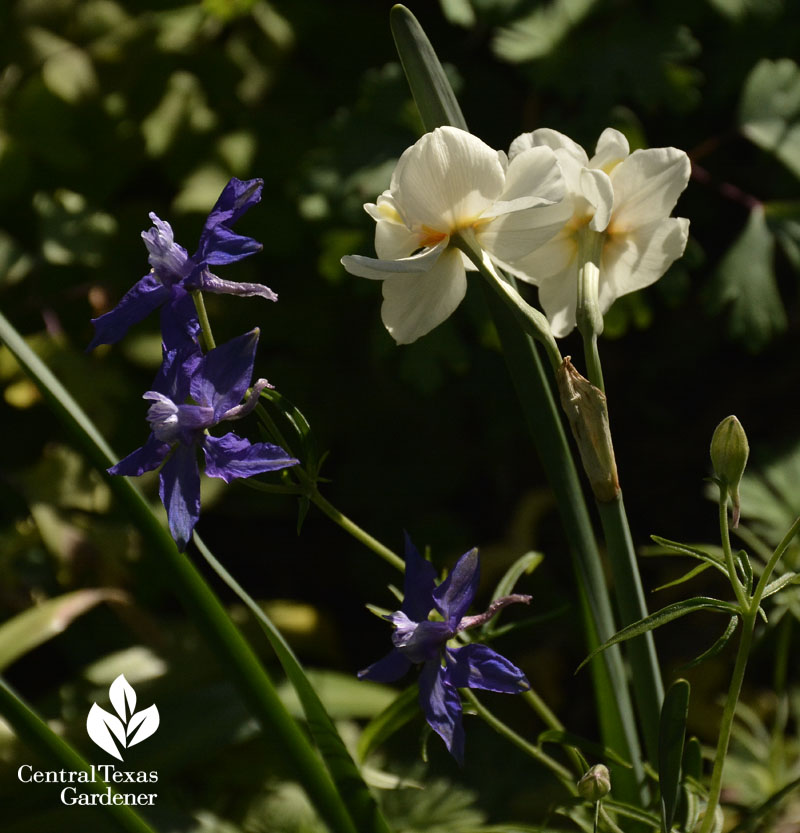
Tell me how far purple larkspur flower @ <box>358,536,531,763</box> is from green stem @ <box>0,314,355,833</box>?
7 cm

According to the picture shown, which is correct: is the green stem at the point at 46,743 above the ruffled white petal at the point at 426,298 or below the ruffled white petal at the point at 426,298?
below

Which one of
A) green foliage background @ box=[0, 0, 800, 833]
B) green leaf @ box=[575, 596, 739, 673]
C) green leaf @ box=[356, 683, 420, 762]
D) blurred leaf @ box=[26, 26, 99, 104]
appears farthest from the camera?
blurred leaf @ box=[26, 26, 99, 104]

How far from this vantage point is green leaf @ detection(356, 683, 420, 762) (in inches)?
24.1

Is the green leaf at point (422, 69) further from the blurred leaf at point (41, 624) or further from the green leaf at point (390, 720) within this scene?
the blurred leaf at point (41, 624)

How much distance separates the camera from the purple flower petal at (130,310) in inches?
18.3

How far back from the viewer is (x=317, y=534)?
1465mm

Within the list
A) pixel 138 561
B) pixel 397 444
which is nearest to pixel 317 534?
pixel 397 444

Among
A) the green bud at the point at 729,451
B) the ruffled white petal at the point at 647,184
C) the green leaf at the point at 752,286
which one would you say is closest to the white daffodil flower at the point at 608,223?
the ruffled white petal at the point at 647,184

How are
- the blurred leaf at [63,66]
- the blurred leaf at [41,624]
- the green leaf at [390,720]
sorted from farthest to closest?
1. the blurred leaf at [63,66]
2. the blurred leaf at [41,624]
3. the green leaf at [390,720]

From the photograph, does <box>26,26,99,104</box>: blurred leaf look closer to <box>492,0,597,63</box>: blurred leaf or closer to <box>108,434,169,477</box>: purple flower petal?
<box>492,0,597,63</box>: blurred leaf

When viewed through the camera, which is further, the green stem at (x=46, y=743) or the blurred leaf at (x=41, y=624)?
the blurred leaf at (x=41, y=624)

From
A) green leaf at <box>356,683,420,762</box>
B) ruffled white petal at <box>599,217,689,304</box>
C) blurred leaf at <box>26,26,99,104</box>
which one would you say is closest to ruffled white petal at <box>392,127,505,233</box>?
ruffled white petal at <box>599,217,689,304</box>

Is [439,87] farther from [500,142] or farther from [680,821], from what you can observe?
[500,142]

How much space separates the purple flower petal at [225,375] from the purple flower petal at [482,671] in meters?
0.18
